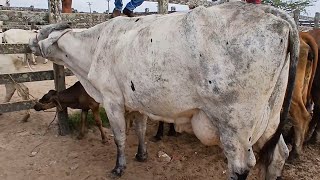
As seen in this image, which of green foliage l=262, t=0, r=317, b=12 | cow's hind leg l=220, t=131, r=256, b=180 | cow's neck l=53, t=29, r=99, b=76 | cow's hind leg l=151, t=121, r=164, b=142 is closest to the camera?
cow's hind leg l=220, t=131, r=256, b=180

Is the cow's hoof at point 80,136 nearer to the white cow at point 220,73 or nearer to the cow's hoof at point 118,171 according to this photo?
the cow's hoof at point 118,171

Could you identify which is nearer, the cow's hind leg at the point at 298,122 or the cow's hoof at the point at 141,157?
the cow's hind leg at the point at 298,122

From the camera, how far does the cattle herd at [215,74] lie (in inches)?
114

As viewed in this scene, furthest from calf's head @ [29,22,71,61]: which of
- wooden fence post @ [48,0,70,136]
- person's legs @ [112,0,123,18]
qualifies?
person's legs @ [112,0,123,18]

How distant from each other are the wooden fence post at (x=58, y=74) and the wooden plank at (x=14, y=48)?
1.58 feet

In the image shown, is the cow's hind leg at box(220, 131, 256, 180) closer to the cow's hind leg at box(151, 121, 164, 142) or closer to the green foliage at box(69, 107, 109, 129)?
the cow's hind leg at box(151, 121, 164, 142)

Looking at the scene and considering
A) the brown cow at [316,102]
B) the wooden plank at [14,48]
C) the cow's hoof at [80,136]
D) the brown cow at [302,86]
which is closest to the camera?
the brown cow at [302,86]

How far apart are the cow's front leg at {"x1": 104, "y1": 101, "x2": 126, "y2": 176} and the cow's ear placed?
51.1 inches

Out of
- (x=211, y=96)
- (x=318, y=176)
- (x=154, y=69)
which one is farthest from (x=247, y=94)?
(x=318, y=176)

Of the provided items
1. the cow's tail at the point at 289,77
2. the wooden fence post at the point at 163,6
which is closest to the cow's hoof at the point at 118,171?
the cow's tail at the point at 289,77

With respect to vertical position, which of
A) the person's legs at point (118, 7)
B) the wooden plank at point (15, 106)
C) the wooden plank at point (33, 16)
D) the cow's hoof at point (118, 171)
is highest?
the person's legs at point (118, 7)

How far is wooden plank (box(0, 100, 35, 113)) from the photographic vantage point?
5.24 metres

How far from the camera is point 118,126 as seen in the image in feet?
14.1

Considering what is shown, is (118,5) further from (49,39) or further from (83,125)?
(83,125)
